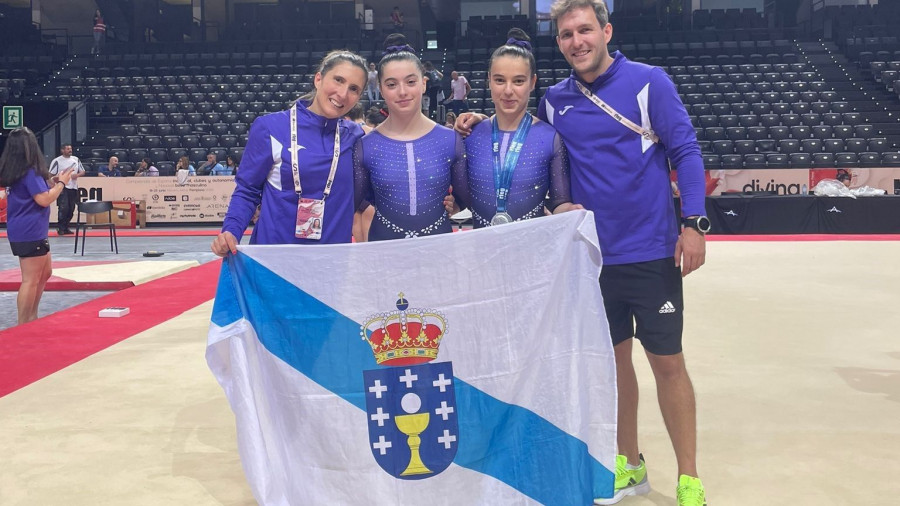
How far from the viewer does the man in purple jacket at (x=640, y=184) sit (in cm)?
245

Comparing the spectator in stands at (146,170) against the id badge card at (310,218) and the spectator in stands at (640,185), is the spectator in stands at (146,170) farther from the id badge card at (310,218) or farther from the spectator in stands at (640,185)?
the spectator in stands at (640,185)

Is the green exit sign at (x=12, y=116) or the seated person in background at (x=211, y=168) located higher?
the green exit sign at (x=12, y=116)

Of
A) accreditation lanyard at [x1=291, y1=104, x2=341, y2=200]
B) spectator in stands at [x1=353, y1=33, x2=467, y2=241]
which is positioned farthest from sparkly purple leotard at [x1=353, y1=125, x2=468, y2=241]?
accreditation lanyard at [x1=291, y1=104, x2=341, y2=200]

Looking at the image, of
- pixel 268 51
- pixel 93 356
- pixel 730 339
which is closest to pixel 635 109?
pixel 730 339

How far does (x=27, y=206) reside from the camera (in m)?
5.61

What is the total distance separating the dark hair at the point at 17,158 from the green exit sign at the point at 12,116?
1489 cm

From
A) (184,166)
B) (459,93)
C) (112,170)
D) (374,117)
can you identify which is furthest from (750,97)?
(374,117)

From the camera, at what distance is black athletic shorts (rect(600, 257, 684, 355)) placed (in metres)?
2.46

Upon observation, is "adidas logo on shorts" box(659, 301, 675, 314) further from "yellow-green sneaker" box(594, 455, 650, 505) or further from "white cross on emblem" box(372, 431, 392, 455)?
"white cross on emblem" box(372, 431, 392, 455)

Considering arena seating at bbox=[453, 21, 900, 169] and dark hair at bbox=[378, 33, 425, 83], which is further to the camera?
arena seating at bbox=[453, 21, 900, 169]

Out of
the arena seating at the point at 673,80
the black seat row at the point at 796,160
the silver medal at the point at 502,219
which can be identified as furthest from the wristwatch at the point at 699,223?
the arena seating at the point at 673,80

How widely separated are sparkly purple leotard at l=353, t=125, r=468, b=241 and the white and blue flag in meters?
0.25

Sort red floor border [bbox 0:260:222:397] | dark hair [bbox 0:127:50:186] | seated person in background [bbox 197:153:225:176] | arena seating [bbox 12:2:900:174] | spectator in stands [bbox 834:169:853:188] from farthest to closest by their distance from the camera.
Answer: arena seating [bbox 12:2:900:174]
seated person in background [bbox 197:153:225:176]
spectator in stands [bbox 834:169:853:188]
dark hair [bbox 0:127:50:186]
red floor border [bbox 0:260:222:397]

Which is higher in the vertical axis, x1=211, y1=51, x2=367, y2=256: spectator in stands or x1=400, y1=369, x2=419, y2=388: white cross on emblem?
x1=211, y1=51, x2=367, y2=256: spectator in stands
